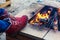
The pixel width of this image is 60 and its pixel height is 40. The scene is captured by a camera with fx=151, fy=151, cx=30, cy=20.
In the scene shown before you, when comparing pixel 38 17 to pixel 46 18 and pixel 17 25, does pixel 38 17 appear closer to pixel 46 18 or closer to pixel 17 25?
pixel 46 18

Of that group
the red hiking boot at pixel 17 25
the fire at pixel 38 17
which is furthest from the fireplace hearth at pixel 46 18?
the red hiking boot at pixel 17 25

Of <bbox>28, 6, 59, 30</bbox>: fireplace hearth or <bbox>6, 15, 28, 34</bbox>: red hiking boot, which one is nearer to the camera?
<bbox>6, 15, 28, 34</bbox>: red hiking boot

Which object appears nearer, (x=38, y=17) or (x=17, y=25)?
(x=17, y=25)

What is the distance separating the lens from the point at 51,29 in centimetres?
142

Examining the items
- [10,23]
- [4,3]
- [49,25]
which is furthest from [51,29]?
[4,3]

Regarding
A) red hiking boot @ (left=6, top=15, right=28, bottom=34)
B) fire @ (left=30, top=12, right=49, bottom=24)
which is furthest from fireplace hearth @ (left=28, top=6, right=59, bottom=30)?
red hiking boot @ (left=6, top=15, right=28, bottom=34)

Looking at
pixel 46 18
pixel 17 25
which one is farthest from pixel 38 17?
pixel 17 25

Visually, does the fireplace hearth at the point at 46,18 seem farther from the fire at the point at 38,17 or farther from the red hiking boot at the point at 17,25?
the red hiking boot at the point at 17,25

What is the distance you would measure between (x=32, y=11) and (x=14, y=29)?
1.44 ft

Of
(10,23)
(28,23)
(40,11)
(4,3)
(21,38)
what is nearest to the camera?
(10,23)

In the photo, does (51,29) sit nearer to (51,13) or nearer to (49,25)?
(49,25)

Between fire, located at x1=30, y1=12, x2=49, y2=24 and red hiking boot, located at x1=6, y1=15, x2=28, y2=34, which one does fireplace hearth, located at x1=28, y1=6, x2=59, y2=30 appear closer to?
fire, located at x1=30, y1=12, x2=49, y2=24

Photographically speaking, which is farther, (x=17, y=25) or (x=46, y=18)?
(x=46, y=18)

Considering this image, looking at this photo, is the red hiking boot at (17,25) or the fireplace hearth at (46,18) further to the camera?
the fireplace hearth at (46,18)
